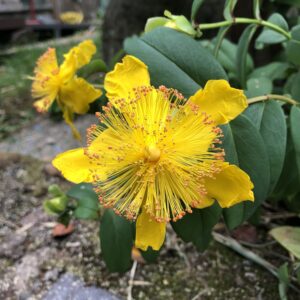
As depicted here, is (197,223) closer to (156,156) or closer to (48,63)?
(156,156)

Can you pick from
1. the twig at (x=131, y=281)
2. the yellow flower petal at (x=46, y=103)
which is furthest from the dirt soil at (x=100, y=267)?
the yellow flower petal at (x=46, y=103)

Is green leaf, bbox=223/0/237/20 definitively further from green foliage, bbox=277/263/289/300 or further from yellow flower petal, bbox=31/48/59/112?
green foliage, bbox=277/263/289/300

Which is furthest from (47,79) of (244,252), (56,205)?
(244,252)

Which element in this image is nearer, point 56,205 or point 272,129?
point 272,129

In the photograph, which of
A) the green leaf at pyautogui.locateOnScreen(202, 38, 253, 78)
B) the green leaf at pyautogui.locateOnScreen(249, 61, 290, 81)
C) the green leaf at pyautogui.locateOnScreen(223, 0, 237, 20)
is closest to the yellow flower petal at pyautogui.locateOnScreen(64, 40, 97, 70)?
the green leaf at pyautogui.locateOnScreen(223, 0, 237, 20)

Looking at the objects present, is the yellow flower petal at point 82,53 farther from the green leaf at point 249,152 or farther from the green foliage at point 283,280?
the green foliage at point 283,280

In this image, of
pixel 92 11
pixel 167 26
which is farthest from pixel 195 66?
pixel 92 11

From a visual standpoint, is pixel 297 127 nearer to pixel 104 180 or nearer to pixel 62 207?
pixel 104 180
